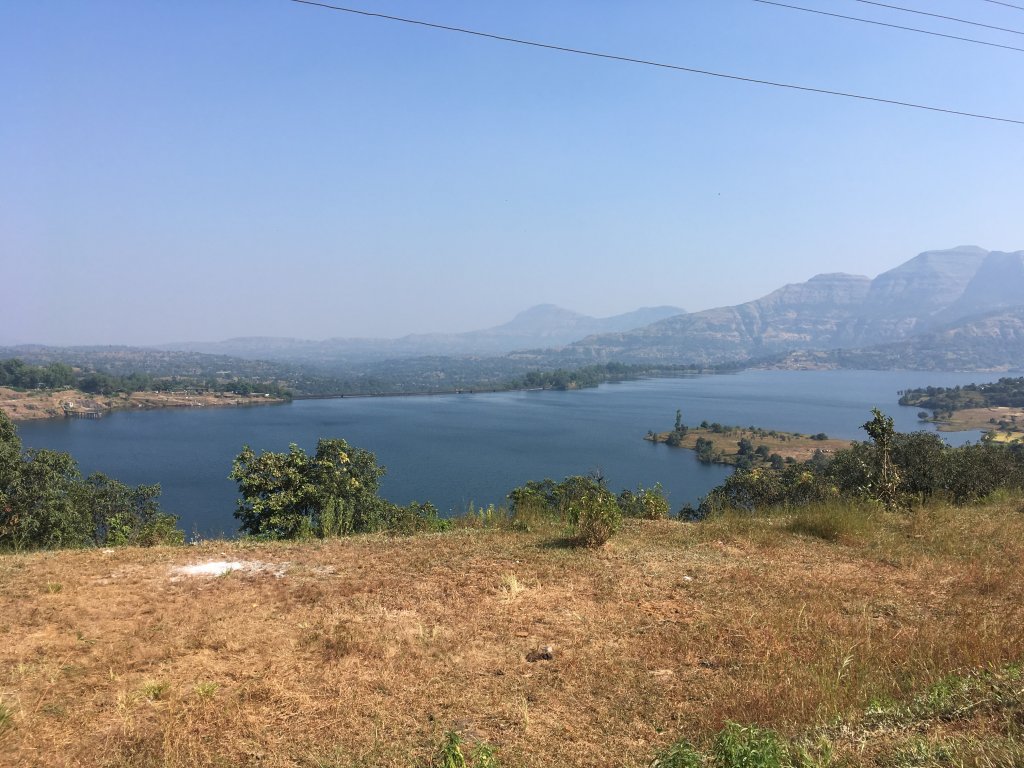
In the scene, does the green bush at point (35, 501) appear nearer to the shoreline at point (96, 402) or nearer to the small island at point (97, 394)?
the shoreline at point (96, 402)

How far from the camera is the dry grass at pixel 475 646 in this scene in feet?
9.75

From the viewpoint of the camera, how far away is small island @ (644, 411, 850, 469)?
203ft

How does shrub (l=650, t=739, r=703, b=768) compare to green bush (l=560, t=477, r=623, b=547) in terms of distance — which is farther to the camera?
green bush (l=560, t=477, r=623, b=547)

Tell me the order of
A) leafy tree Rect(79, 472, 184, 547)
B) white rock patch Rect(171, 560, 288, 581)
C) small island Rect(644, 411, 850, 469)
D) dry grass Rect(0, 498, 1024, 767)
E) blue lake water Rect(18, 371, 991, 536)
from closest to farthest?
dry grass Rect(0, 498, 1024, 767), white rock patch Rect(171, 560, 288, 581), leafy tree Rect(79, 472, 184, 547), blue lake water Rect(18, 371, 991, 536), small island Rect(644, 411, 850, 469)

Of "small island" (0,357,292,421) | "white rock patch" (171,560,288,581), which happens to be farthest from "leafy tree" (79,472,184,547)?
"small island" (0,357,292,421)

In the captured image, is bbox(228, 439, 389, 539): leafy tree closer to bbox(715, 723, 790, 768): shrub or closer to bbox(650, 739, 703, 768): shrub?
bbox(650, 739, 703, 768): shrub

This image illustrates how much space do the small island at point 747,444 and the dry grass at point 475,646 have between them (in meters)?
55.5

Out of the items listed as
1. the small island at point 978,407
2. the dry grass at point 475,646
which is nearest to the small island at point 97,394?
the dry grass at point 475,646

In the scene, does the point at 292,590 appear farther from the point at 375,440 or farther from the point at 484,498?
the point at 375,440

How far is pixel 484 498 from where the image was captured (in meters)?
47.9

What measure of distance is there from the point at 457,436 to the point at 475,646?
75642mm

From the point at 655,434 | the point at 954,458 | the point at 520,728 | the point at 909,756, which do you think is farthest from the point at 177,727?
the point at 655,434

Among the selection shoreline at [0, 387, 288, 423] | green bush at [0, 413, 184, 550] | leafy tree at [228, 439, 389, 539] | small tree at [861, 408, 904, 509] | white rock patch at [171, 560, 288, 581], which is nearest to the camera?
white rock patch at [171, 560, 288, 581]

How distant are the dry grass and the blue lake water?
86.7 feet
